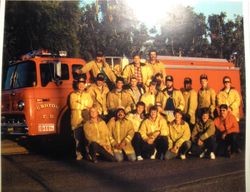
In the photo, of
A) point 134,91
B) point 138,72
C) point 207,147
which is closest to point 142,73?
point 138,72

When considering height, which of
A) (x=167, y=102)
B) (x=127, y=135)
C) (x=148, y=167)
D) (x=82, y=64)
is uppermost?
(x=82, y=64)

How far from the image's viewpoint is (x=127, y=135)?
4.05 m

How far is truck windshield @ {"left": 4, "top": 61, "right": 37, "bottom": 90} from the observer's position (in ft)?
13.0

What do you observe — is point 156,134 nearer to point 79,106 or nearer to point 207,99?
point 207,99

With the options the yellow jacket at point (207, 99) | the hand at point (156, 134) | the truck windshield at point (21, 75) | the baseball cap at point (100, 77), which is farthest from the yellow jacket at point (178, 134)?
the truck windshield at point (21, 75)

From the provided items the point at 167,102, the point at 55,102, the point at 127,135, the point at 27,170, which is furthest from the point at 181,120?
the point at 27,170

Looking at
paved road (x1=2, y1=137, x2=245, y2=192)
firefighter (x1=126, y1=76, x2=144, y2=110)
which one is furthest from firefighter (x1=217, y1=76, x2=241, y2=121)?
firefighter (x1=126, y1=76, x2=144, y2=110)

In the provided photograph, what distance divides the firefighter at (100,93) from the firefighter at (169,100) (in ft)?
1.53

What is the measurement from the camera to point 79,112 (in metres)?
4.00

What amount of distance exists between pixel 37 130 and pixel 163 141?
1.10 meters

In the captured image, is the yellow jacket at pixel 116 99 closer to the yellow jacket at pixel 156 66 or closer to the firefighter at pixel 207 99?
the yellow jacket at pixel 156 66

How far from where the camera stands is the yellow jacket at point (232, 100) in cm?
409

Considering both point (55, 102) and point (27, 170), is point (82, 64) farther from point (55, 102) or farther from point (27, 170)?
point (27, 170)

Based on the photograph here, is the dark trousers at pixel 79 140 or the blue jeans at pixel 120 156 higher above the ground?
the dark trousers at pixel 79 140
